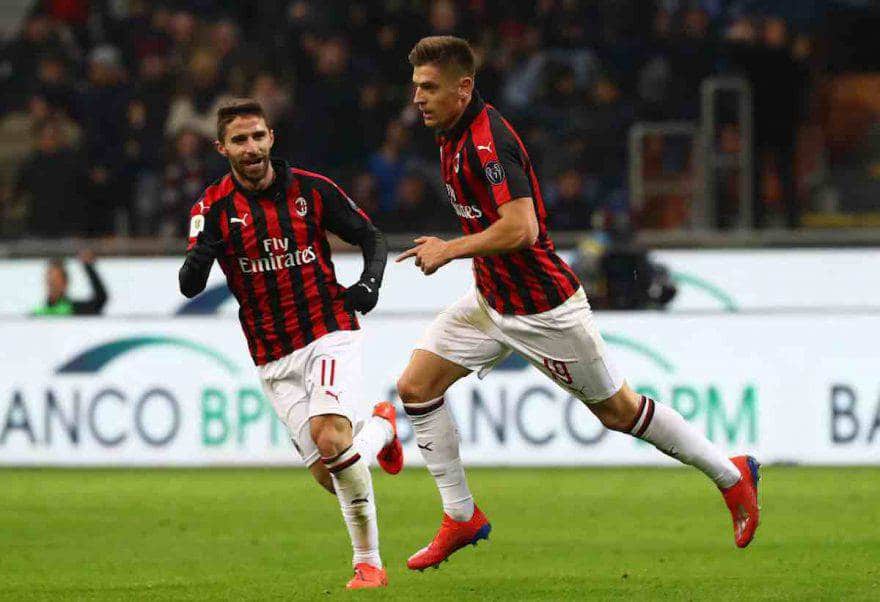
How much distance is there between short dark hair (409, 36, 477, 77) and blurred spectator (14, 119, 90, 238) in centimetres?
1044

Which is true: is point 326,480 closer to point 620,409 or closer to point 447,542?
point 447,542

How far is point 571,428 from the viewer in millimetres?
12508

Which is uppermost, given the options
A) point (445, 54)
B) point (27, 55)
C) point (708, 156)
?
point (445, 54)

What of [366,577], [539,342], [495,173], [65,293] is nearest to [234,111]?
[495,173]

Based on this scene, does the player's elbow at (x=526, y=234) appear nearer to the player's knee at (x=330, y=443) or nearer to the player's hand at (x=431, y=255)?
the player's hand at (x=431, y=255)

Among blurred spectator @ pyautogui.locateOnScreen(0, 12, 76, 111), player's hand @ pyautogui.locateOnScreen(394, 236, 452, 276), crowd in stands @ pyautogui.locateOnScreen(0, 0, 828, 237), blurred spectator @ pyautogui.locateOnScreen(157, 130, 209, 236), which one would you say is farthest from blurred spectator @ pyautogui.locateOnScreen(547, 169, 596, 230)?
player's hand @ pyautogui.locateOnScreen(394, 236, 452, 276)

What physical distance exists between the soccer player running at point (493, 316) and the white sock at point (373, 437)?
26cm

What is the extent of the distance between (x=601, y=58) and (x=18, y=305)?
19.8 ft

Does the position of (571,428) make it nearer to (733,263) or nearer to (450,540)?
(733,263)

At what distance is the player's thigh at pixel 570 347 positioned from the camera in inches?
274

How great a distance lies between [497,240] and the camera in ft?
21.3

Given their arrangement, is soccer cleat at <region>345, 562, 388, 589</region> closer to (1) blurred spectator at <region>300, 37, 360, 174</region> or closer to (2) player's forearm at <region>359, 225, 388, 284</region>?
(2) player's forearm at <region>359, 225, 388, 284</region>

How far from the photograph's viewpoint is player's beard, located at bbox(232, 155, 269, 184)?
23.3ft

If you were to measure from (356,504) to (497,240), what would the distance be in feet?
4.06
